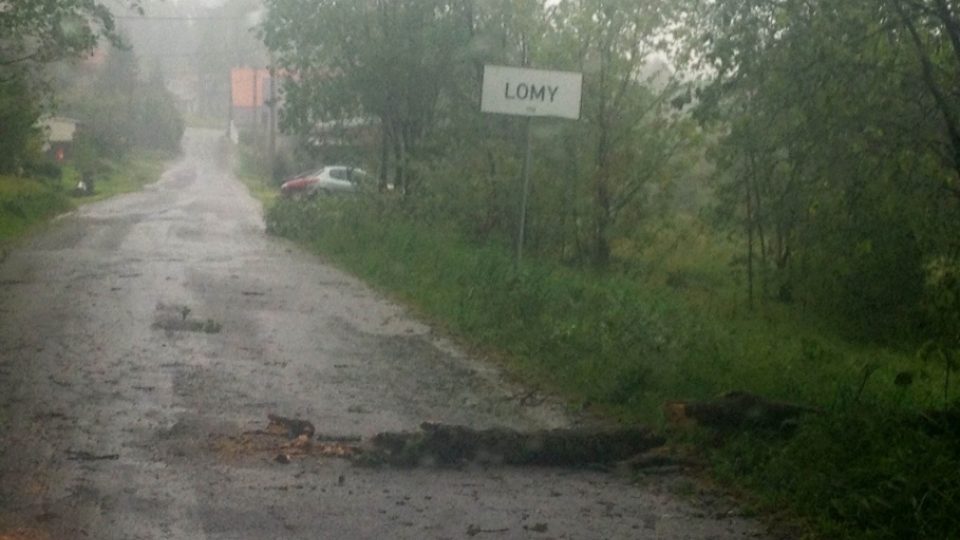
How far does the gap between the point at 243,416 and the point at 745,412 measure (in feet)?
12.3

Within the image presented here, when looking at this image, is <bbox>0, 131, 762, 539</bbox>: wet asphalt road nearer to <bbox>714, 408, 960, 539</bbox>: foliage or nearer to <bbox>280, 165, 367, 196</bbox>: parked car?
<bbox>714, 408, 960, 539</bbox>: foliage

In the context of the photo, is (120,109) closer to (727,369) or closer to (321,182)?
(321,182)

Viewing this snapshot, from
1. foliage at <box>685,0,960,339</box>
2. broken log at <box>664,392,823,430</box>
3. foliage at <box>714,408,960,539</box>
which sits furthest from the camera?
foliage at <box>685,0,960,339</box>

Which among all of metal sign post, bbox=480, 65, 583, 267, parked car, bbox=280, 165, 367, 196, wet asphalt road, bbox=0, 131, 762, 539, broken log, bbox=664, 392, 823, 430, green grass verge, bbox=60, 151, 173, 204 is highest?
metal sign post, bbox=480, 65, 583, 267

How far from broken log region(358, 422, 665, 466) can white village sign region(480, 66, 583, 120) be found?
7.40 m

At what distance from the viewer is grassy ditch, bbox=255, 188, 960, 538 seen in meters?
8.38

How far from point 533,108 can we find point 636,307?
303cm

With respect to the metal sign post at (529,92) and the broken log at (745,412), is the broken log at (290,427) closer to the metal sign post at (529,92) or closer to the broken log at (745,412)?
the broken log at (745,412)

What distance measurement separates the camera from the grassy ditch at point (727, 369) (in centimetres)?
838

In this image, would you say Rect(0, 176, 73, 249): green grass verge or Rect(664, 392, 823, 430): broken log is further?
Rect(0, 176, 73, 249): green grass verge

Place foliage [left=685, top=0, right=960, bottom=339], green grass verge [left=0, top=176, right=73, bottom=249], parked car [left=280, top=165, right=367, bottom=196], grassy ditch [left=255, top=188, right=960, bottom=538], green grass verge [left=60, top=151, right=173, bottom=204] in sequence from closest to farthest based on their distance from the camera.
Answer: grassy ditch [left=255, top=188, right=960, bottom=538], foliage [left=685, top=0, right=960, bottom=339], green grass verge [left=0, top=176, right=73, bottom=249], parked car [left=280, top=165, right=367, bottom=196], green grass verge [left=60, top=151, right=173, bottom=204]

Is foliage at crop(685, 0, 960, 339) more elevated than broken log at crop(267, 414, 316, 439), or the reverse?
foliage at crop(685, 0, 960, 339)

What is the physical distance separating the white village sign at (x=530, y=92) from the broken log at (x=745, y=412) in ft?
22.9

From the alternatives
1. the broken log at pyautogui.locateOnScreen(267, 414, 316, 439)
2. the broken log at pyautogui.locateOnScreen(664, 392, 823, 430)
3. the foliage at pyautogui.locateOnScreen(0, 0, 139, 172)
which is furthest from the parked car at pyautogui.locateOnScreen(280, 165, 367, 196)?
the broken log at pyautogui.locateOnScreen(664, 392, 823, 430)
